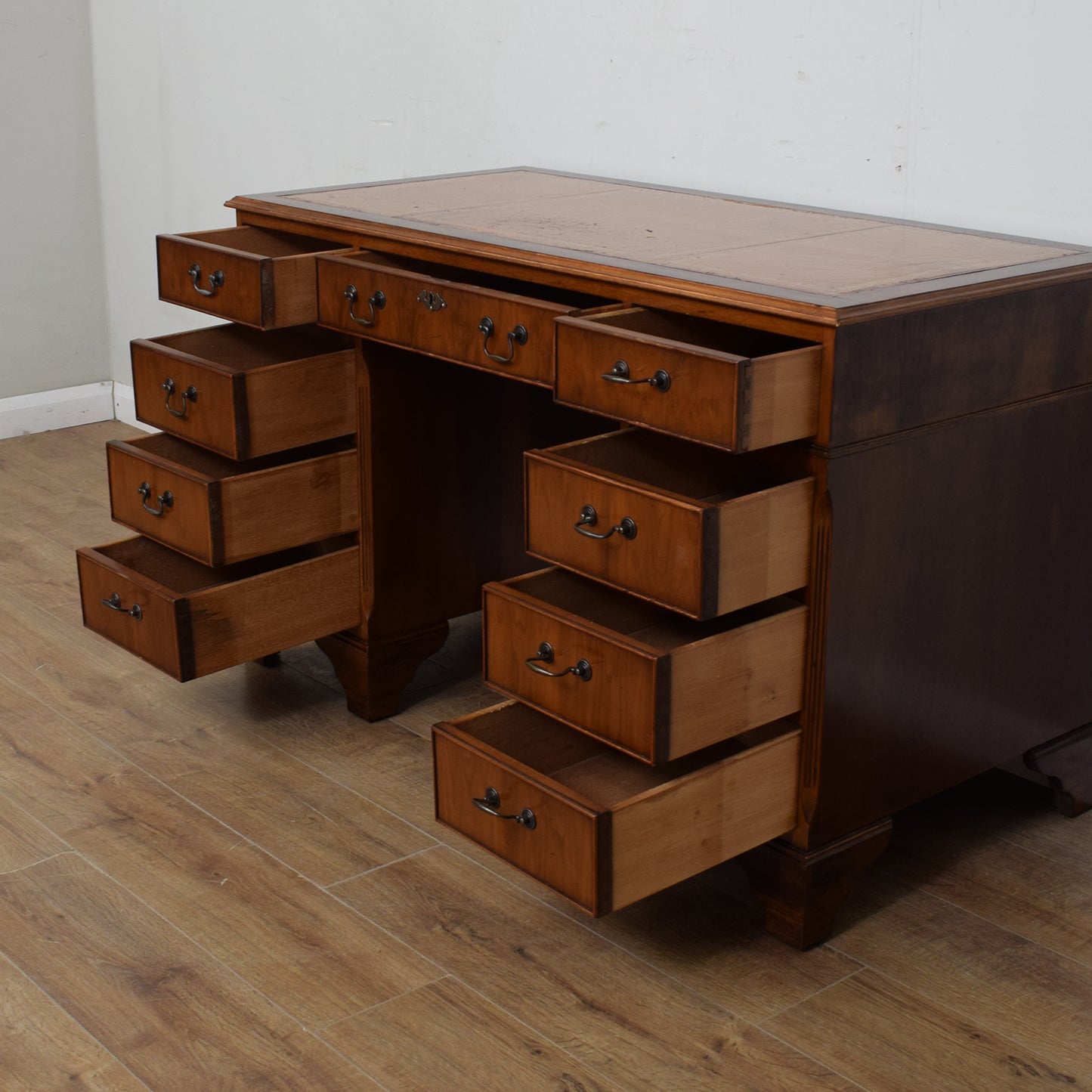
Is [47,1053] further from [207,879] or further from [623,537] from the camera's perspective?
[623,537]

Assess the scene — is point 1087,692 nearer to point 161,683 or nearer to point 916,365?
point 916,365

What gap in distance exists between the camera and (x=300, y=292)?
2.15 metres

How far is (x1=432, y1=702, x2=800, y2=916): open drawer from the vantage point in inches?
62.5

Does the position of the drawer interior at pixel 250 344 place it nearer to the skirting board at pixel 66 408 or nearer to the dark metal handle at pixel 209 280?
the dark metal handle at pixel 209 280

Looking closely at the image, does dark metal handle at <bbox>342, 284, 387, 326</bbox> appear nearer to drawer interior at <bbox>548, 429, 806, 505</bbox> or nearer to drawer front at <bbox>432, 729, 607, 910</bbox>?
drawer interior at <bbox>548, 429, 806, 505</bbox>

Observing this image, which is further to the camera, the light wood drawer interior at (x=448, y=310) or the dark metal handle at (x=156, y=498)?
the dark metal handle at (x=156, y=498)

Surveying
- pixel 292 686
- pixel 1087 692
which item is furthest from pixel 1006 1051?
pixel 292 686

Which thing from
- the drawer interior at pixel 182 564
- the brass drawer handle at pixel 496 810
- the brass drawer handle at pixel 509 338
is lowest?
the brass drawer handle at pixel 496 810

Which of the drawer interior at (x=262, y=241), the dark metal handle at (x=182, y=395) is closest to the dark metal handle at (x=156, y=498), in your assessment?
the dark metal handle at (x=182, y=395)

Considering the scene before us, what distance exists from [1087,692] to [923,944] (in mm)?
455

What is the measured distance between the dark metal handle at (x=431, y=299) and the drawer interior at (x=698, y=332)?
30 centimetres

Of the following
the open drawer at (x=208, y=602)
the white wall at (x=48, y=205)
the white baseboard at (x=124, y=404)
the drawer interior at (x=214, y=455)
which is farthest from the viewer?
the white baseboard at (x=124, y=404)

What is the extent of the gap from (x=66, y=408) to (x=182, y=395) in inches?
73.2

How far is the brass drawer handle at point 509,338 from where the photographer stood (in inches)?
72.2
